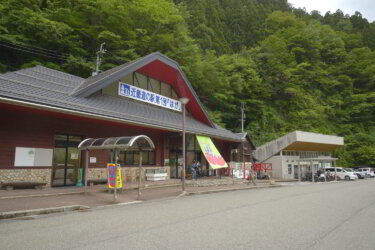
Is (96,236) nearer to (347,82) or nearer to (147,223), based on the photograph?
(147,223)

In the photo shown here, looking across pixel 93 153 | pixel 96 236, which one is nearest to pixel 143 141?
pixel 93 153

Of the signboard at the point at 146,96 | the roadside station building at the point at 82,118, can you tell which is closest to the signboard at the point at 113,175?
the roadside station building at the point at 82,118

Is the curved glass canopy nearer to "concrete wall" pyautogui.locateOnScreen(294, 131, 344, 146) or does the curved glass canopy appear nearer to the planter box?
the planter box

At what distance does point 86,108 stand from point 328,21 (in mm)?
75208

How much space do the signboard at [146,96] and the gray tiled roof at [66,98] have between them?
1.27ft

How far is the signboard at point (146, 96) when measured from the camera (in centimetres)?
1847

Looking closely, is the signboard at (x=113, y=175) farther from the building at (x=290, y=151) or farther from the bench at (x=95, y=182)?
the building at (x=290, y=151)

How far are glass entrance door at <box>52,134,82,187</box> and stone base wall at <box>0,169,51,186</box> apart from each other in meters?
0.61

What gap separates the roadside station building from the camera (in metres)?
12.1

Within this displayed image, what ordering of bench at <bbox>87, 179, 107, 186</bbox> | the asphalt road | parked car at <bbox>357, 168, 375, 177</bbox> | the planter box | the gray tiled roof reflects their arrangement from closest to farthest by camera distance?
the asphalt road < the gray tiled roof < bench at <bbox>87, 179, 107, 186</bbox> < the planter box < parked car at <bbox>357, 168, 375, 177</bbox>

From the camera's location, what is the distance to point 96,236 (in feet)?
18.3

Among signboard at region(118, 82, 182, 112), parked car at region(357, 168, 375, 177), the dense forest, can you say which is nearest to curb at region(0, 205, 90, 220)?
signboard at region(118, 82, 182, 112)

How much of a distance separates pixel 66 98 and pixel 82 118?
117 centimetres

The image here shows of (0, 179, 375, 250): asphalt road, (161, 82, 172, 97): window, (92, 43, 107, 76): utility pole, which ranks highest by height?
(92, 43, 107, 76): utility pole
